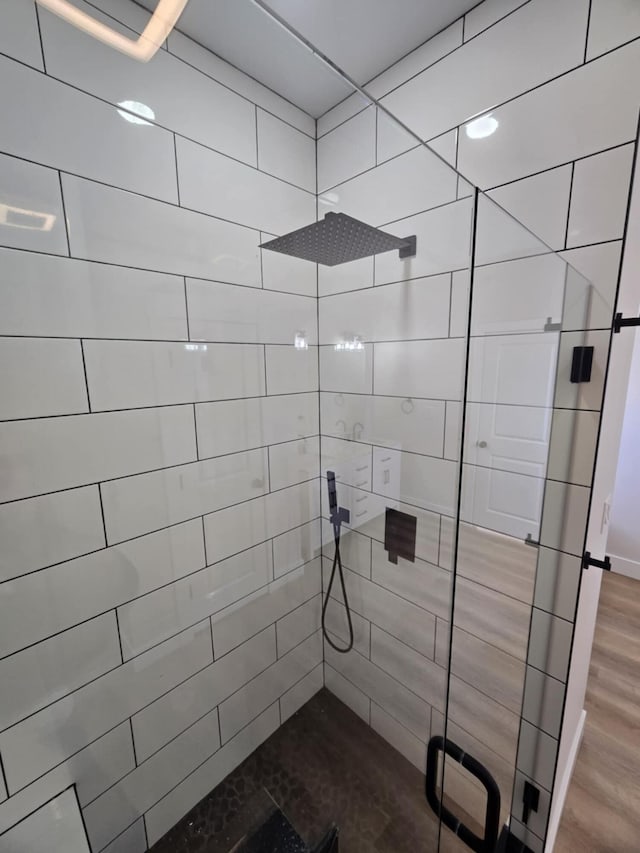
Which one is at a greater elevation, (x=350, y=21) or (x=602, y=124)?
(x=350, y=21)

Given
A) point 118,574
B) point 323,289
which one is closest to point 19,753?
point 118,574

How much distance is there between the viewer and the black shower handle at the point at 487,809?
3.96 ft

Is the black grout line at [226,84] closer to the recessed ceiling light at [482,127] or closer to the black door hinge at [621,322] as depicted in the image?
the recessed ceiling light at [482,127]

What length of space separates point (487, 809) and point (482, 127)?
2175 millimetres

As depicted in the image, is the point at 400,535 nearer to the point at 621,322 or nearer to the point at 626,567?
the point at 621,322

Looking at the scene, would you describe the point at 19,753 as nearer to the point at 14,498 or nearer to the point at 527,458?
the point at 14,498

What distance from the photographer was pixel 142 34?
913 millimetres

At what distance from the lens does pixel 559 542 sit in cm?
102

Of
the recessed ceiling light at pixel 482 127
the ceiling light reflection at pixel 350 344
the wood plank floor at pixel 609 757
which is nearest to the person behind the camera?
the recessed ceiling light at pixel 482 127

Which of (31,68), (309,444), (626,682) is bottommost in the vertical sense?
(626,682)

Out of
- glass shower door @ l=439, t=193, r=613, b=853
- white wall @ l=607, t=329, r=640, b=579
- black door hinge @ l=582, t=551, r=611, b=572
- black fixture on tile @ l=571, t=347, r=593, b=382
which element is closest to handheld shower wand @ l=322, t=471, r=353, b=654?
glass shower door @ l=439, t=193, r=613, b=853

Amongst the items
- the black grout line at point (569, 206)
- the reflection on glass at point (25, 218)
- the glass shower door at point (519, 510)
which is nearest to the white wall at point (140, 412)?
the reflection on glass at point (25, 218)

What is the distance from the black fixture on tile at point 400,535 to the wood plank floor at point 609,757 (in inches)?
43.2

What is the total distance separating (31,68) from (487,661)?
2.00 m
